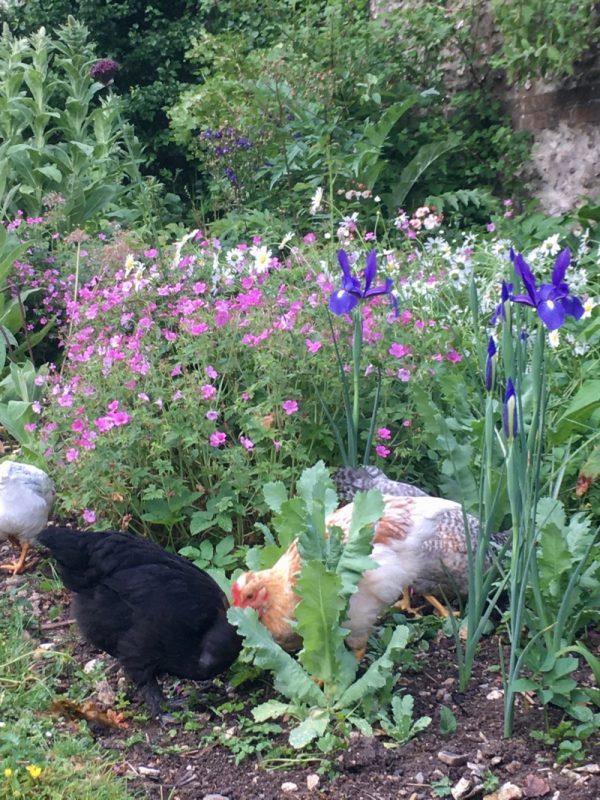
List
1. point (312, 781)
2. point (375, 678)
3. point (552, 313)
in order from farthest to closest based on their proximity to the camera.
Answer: point (375, 678)
point (312, 781)
point (552, 313)

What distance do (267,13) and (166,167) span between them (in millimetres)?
2227

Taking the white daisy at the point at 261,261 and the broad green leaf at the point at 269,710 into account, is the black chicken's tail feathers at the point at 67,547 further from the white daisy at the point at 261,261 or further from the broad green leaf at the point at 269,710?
the white daisy at the point at 261,261

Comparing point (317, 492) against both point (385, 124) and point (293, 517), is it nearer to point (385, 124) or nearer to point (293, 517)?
point (293, 517)

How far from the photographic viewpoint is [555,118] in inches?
313

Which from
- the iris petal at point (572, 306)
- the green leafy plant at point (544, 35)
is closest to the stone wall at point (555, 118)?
the green leafy plant at point (544, 35)

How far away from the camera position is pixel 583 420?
12.4 ft

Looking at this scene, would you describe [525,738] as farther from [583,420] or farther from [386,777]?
[583,420]

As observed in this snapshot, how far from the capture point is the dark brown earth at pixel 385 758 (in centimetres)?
257

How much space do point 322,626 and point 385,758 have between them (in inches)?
15.4

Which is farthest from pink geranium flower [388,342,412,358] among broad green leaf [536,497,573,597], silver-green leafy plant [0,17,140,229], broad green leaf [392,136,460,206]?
broad green leaf [392,136,460,206]

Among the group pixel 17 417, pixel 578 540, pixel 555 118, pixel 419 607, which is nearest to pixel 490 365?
pixel 578 540

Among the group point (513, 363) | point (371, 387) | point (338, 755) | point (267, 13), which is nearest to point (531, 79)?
point (267, 13)

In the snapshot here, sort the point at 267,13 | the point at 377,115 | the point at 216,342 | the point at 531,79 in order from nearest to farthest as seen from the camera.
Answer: the point at 216,342 < the point at 531,79 < the point at 377,115 < the point at 267,13

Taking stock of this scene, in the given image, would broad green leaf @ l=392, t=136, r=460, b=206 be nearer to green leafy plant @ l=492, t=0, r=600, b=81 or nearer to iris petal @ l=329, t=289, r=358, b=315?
green leafy plant @ l=492, t=0, r=600, b=81
